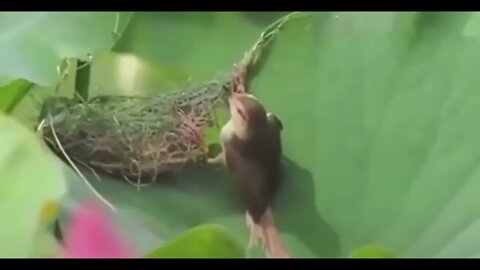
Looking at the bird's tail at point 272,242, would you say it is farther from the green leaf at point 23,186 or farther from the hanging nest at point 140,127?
the green leaf at point 23,186

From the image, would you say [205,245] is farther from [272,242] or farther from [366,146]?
[366,146]

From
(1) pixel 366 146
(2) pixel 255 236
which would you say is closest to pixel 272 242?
(2) pixel 255 236

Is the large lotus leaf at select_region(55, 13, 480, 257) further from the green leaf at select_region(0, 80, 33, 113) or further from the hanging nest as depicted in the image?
the green leaf at select_region(0, 80, 33, 113)

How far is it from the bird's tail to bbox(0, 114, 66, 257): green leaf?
0.84 ft

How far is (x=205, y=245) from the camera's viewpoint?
98 cm

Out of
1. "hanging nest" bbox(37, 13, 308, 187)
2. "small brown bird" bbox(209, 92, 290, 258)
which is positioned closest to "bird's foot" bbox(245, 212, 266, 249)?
"small brown bird" bbox(209, 92, 290, 258)

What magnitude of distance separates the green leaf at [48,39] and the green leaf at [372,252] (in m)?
0.40

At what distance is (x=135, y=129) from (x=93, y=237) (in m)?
0.14

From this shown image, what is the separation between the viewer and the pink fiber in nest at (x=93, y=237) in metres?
0.98

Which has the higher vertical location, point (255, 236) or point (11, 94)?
point (11, 94)

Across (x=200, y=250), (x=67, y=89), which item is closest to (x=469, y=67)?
(x=200, y=250)

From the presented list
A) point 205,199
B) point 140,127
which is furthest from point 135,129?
point 205,199

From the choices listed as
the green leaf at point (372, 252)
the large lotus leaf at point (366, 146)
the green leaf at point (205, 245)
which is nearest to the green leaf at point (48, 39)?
the large lotus leaf at point (366, 146)

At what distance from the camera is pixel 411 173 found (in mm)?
984
